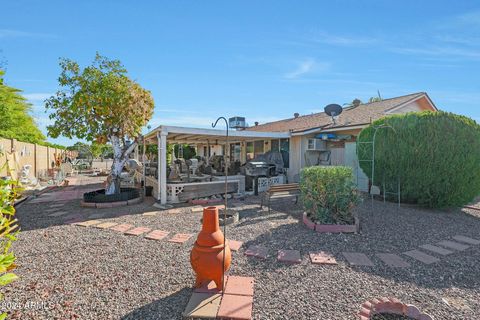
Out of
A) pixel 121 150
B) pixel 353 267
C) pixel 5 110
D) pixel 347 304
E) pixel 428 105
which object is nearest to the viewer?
pixel 347 304

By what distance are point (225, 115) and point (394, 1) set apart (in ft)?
25.9

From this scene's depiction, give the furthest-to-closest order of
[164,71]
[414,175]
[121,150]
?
1. [164,71]
2. [121,150]
3. [414,175]

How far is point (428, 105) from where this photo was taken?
47.4ft

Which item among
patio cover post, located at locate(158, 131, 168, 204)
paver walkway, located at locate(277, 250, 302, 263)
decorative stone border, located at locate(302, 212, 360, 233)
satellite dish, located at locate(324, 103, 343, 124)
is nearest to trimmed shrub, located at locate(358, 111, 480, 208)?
satellite dish, located at locate(324, 103, 343, 124)

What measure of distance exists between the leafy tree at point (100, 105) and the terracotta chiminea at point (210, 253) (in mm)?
6679

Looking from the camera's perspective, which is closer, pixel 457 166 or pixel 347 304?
pixel 347 304

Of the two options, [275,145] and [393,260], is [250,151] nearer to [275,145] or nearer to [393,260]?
[275,145]

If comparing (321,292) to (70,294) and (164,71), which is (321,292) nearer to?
(70,294)

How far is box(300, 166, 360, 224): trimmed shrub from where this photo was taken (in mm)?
6004

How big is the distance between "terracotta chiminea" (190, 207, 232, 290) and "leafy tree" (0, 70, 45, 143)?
15122mm

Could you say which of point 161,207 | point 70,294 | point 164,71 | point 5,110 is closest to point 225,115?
point 70,294

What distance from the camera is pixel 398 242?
5164mm

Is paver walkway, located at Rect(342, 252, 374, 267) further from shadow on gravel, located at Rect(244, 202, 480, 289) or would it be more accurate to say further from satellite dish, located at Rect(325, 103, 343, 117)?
satellite dish, located at Rect(325, 103, 343, 117)

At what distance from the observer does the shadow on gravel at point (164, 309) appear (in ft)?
8.89
